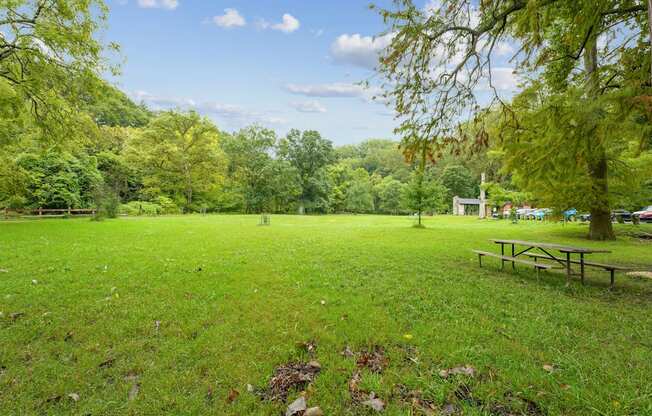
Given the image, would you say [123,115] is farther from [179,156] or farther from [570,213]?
[570,213]

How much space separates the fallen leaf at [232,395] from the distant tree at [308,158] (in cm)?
4445

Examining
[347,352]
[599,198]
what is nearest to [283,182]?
[599,198]

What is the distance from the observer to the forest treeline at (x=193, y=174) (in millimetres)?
21828

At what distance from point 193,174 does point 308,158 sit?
1777 centimetres

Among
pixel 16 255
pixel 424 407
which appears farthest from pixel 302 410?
pixel 16 255

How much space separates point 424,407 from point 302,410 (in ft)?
3.18

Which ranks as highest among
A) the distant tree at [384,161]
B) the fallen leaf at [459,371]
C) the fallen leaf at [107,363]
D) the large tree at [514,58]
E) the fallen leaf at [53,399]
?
the distant tree at [384,161]

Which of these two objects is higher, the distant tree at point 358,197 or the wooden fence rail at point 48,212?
the distant tree at point 358,197

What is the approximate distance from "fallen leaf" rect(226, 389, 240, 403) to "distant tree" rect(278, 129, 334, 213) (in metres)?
44.4

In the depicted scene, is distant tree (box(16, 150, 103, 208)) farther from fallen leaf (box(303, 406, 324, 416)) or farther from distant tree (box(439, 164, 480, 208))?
distant tree (box(439, 164, 480, 208))

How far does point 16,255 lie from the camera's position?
26.1ft

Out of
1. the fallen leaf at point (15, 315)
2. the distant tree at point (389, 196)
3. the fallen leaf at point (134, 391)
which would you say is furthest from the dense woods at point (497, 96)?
the distant tree at point (389, 196)

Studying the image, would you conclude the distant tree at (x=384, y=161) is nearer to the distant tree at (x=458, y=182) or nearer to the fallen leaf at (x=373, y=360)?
the distant tree at (x=458, y=182)

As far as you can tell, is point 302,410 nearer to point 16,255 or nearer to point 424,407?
point 424,407
